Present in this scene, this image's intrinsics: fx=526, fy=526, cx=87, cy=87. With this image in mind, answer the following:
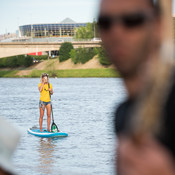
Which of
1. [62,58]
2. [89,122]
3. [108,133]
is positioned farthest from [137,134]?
[62,58]

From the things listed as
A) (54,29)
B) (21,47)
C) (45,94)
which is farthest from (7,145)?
(54,29)

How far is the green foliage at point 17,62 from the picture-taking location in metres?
106

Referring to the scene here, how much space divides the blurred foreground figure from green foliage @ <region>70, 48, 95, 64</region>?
305 ft

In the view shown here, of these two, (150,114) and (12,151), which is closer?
(150,114)

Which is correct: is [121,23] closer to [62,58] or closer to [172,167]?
[172,167]

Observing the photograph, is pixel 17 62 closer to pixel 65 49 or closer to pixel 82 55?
pixel 65 49

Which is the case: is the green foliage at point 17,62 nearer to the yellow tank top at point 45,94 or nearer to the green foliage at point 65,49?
the green foliage at point 65,49

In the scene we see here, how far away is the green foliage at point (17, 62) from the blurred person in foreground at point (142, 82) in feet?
345

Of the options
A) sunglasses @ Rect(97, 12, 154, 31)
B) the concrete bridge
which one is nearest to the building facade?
the concrete bridge

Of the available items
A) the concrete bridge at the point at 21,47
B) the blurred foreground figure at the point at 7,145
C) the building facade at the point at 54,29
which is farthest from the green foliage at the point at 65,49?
the blurred foreground figure at the point at 7,145

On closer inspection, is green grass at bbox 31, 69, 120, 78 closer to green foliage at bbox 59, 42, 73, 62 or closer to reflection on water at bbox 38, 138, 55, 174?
green foliage at bbox 59, 42, 73, 62

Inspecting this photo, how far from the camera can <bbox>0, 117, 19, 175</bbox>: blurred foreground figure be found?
3.51ft

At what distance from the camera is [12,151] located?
1123mm

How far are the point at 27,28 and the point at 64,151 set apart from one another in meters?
150
